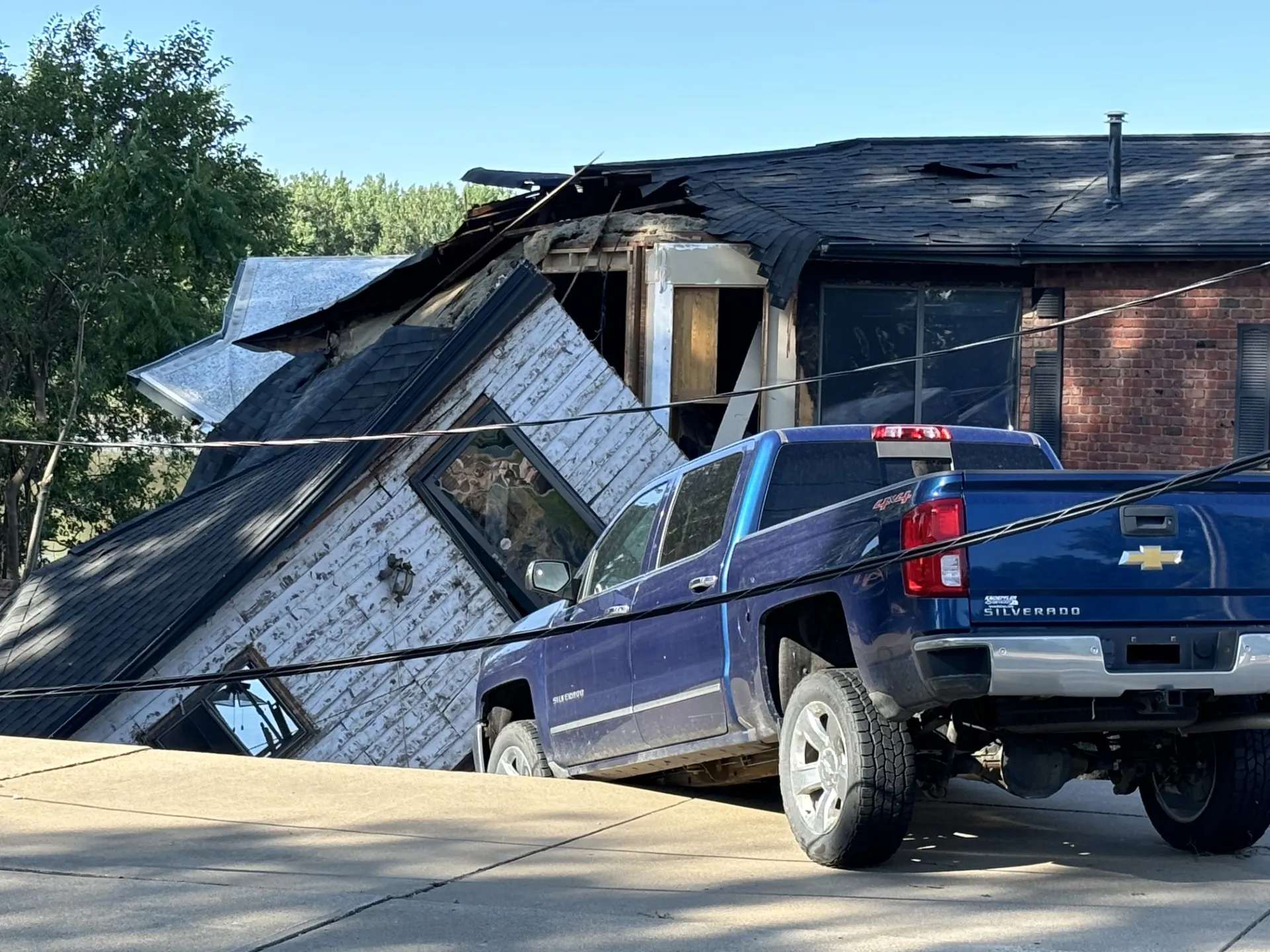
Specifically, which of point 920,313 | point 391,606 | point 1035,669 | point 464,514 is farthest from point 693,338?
point 1035,669

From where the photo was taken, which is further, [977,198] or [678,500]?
[977,198]

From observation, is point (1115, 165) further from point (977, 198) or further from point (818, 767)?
point (818, 767)

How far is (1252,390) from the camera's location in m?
15.3

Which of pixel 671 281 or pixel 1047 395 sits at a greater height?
pixel 671 281

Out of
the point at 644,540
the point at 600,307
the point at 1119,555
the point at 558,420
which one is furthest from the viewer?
the point at 600,307

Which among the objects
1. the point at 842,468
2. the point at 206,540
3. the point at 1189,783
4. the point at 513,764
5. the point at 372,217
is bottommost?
the point at 513,764

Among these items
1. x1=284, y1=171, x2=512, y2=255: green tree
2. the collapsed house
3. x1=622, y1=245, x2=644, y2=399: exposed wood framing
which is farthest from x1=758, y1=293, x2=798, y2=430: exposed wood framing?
x1=284, y1=171, x2=512, y2=255: green tree

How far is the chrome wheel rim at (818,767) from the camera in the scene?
5641mm

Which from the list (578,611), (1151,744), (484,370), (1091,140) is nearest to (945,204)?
(1091,140)

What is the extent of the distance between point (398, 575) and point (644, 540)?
6.18 m

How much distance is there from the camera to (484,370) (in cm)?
1384

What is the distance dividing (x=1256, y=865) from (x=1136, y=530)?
5.77ft

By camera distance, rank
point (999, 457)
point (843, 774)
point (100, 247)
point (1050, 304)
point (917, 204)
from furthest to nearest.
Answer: point (100, 247), point (917, 204), point (1050, 304), point (999, 457), point (843, 774)

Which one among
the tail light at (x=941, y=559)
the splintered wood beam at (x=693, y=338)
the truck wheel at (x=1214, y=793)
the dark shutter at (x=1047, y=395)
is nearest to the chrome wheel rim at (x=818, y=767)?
the tail light at (x=941, y=559)
